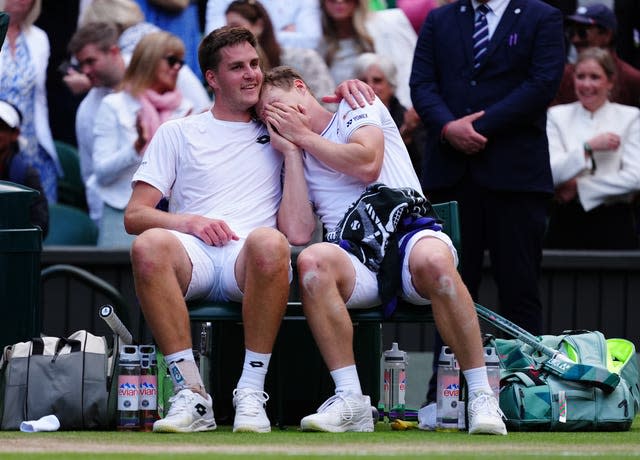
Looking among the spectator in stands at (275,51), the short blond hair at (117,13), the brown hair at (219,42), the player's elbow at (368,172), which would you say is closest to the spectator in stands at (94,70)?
the short blond hair at (117,13)

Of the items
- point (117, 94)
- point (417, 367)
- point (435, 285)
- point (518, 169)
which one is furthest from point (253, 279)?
point (117, 94)

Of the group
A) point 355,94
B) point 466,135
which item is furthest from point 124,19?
point 355,94

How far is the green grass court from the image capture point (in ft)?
18.4

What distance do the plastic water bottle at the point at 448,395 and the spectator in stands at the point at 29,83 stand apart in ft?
15.8

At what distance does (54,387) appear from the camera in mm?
6859

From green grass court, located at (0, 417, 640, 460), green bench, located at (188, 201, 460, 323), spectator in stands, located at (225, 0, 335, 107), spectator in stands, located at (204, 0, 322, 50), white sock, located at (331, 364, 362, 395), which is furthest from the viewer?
spectator in stands, located at (204, 0, 322, 50)

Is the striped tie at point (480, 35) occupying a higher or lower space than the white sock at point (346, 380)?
higher

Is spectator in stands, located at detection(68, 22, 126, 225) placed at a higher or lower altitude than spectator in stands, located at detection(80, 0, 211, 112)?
lower

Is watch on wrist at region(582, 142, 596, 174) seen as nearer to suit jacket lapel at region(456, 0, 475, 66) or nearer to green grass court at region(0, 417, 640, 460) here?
suit jacket lapel at region(456, 0, 475, 66)

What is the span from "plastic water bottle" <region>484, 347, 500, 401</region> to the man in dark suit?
4.21ft

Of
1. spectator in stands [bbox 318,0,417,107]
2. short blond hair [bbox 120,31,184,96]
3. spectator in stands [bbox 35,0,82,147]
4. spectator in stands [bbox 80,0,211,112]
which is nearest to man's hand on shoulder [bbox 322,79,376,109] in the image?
short blond hair [bbox 120,31,184,96]

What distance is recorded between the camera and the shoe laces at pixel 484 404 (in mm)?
6562

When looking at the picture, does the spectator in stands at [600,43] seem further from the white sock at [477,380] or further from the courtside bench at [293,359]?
the white sock at [477,380]

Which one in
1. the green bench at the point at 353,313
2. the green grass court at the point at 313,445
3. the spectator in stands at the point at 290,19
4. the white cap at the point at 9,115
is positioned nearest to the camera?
the green grass court at the point at 313,445
